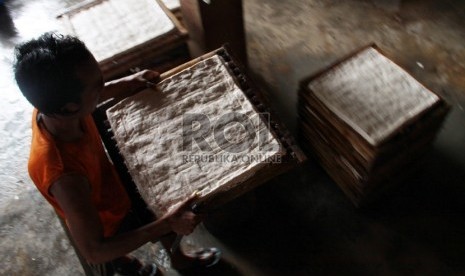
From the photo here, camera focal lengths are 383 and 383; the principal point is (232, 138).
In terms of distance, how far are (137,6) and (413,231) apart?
2.11 m

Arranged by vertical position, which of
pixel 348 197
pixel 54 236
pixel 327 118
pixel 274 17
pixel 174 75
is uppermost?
pixel 174 75

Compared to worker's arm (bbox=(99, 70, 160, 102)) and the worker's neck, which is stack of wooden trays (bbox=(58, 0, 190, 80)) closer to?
worker's arm (bbox=(99, 70, 160, 102))

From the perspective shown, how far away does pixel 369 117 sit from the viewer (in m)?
1.89

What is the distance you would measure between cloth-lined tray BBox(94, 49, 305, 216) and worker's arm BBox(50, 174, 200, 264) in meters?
0.07

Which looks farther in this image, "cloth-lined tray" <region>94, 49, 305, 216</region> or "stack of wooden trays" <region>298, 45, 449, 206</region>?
"stack of wooden trays" <region>298, 45, 449, 206</region>

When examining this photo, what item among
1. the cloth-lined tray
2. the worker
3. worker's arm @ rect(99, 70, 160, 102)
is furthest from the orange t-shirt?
worker's arm @ rect(99, 70, 160, 102)

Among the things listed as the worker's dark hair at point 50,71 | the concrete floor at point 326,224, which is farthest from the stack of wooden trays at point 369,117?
the worker's dark hair at point 50,71

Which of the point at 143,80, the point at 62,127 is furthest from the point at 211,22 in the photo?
the point at 62,127

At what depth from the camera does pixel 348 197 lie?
2.35 metres

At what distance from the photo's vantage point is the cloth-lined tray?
60.2 inches

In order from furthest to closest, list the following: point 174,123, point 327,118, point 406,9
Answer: point 406,9
point 327,118
point 174,123

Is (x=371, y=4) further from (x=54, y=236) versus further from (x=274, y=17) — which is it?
(x=54, y=236)

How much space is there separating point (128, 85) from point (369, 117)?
118 centimetres

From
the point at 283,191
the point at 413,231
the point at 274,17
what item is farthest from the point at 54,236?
the point at 274,17
